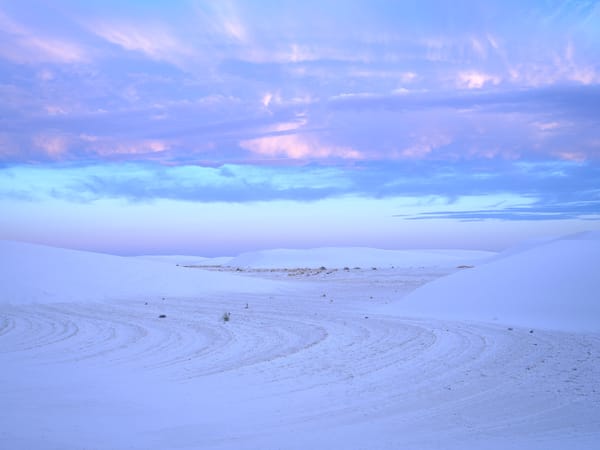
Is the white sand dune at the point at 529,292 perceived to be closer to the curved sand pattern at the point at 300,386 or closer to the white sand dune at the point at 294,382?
the white sand dune at the point at 294,382

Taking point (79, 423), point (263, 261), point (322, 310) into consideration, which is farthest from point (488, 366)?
point (263, 261)

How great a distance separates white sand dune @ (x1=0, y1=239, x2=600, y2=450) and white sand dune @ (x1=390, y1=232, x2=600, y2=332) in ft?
0.70

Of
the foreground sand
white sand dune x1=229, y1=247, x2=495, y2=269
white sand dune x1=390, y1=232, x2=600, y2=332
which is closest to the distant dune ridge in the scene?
white sand dune x1=390, y1=232, x2=600, y2=332

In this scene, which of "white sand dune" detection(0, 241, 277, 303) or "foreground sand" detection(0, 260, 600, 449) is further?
"white sand dune" detection(0, 241, 277, 303)

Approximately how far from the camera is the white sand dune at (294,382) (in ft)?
18.4

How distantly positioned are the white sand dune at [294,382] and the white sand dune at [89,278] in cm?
598

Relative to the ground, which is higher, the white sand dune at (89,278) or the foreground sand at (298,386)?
Answer: the white sand dune at (89,278)

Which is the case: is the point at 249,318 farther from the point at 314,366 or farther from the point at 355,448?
the point at 355,448

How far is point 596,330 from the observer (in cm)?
1216

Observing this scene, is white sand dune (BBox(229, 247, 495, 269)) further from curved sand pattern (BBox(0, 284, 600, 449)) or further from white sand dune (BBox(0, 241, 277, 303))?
curved sand pattern (BBox(0, 284, 600, 449))

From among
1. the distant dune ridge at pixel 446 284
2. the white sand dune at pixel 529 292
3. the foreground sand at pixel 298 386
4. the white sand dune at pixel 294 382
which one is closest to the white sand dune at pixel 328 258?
the distant dune ridge at pixel 446 284

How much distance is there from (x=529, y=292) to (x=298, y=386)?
1018cm

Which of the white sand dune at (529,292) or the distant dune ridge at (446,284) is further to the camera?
the distant dune ridge at (446,284)

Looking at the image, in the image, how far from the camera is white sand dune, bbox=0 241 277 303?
2228 cm
